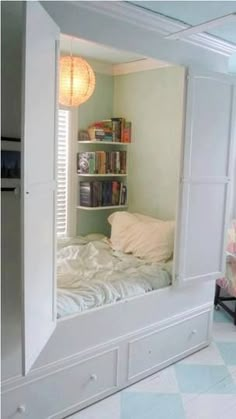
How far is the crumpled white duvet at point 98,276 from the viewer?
7.73 ft

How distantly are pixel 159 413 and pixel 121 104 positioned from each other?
2828 mm

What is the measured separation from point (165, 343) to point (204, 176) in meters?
1.29

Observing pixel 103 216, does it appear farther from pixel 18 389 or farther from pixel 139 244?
pixel 18 389

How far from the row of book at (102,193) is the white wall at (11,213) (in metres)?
1.78

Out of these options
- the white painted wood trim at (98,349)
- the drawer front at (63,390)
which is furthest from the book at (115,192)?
the drawer front at (63,390)

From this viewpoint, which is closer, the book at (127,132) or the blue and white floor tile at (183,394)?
the blue and white floor tile at (183,394)

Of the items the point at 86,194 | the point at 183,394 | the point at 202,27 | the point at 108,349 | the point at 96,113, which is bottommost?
the point at 183,394

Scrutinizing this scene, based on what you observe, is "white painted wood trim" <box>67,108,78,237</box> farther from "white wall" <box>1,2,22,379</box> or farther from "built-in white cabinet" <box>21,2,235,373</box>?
"white wall" <box>1,2,22,379</box>

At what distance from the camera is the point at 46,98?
5.91 feet

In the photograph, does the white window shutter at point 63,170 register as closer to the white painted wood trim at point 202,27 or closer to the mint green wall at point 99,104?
the mint green wall at point 99,104

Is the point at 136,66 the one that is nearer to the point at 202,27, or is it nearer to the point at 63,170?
the point at 63,170

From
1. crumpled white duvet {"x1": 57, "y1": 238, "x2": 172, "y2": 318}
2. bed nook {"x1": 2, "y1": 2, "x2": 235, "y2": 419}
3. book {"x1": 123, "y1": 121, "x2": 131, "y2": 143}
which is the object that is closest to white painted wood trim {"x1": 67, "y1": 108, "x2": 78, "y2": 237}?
bed nook {"x1": 2, "y1": 2, "x2": 235, "y2": 419}

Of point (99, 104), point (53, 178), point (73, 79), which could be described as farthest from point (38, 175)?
point (99, 104)

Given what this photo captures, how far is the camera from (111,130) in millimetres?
3744
